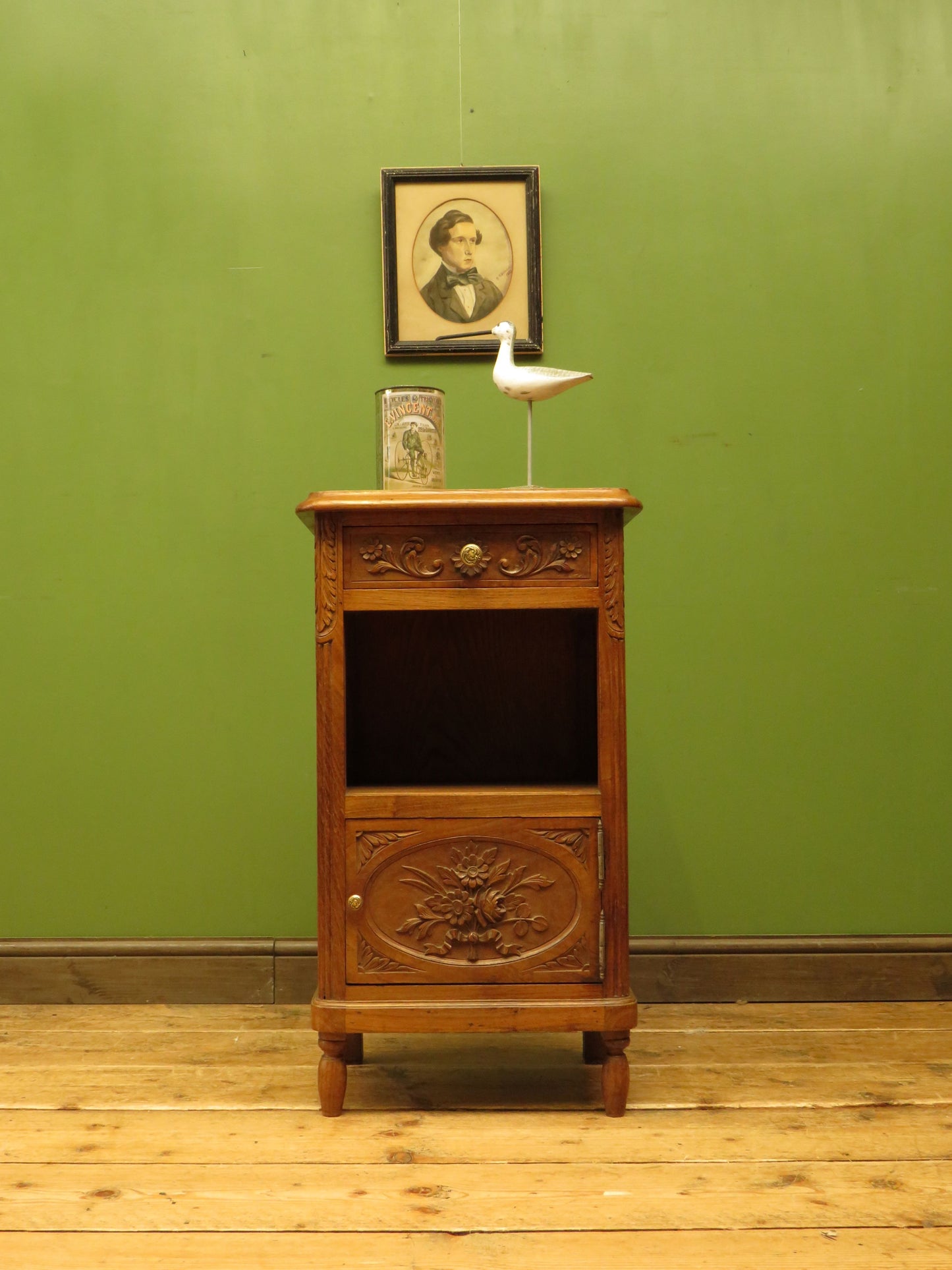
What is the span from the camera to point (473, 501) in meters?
1.47

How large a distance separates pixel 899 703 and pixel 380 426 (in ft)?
3.87

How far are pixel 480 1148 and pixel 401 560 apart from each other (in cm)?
82

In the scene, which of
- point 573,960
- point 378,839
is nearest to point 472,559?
point 378,839

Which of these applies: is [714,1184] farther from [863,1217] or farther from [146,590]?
[146,590]

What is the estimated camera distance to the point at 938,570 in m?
2.06

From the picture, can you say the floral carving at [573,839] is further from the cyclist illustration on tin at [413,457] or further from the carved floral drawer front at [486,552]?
the cyclist illustration on tin at [413,457]

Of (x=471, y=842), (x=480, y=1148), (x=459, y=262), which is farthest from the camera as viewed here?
(x=459, y=262)

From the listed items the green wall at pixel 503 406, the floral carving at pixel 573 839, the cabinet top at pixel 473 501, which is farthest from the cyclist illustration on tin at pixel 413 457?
the floral carving at pixel 573 839

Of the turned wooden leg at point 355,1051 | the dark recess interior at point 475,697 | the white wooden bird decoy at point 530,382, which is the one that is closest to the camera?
the white wooden bird decoy at point 530,382

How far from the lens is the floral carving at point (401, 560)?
1.49m

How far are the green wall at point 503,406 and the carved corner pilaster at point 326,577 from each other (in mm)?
578

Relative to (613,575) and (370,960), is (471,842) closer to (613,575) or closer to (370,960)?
(370,960)

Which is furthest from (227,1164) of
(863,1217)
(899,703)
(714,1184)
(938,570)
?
(938,570)

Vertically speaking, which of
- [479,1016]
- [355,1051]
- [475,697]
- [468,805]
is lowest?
[355,1051]
